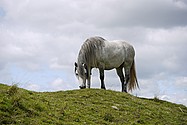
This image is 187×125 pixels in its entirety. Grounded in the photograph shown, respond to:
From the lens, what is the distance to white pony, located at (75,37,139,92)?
15.4 m

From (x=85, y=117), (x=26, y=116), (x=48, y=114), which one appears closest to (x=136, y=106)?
(x=85, y=117)

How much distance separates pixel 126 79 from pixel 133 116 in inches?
254

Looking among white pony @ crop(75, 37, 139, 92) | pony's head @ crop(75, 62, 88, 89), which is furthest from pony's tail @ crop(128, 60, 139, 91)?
pony's head @ crop(75, 62, 88, 89)

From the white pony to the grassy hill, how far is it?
190cm

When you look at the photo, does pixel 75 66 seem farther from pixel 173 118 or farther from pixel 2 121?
pixel 2 121

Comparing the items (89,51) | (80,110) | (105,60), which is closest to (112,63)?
(105,60)

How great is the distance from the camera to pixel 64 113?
30.0ft

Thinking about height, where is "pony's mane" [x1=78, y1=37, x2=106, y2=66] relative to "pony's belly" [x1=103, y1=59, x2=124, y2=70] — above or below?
above

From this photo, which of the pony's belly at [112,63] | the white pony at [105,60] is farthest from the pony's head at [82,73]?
the pony's belly at [112,63]

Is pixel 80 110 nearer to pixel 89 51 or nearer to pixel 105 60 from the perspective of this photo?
pixel 89 51

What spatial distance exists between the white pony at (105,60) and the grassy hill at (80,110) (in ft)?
6.25

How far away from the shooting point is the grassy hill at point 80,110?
27.0 feet

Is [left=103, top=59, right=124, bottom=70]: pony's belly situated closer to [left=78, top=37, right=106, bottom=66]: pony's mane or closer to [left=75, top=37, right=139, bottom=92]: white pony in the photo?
[left=75, top=37, right=139, bottom=92]: white pony

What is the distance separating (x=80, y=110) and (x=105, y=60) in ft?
A: 20.0
